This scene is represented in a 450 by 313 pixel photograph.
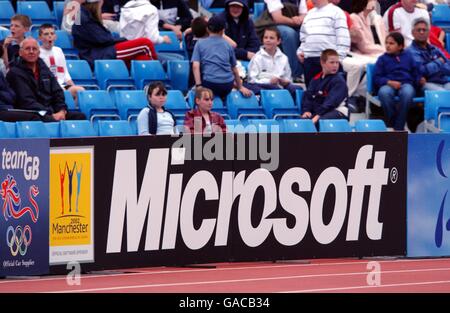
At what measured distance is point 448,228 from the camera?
13602mm

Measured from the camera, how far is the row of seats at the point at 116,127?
13.6 m

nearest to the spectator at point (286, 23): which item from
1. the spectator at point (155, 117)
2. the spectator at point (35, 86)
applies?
the spectator at point (155, 117)

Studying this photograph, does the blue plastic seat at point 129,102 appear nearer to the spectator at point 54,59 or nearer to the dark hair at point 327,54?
the spectator at point 54,59

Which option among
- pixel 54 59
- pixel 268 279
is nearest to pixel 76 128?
pixel 54 59

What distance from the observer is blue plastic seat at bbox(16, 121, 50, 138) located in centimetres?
1361

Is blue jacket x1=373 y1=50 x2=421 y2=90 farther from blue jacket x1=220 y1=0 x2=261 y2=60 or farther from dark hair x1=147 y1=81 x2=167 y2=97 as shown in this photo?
dark hair x1=147 y1=81 x2=167 y2=97

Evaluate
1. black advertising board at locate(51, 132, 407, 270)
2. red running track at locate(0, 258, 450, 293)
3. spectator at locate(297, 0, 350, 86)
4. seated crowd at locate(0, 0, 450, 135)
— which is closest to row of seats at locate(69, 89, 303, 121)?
seated crowd at locate(0, 0, 450, 135)

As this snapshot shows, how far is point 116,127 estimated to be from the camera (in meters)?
14.4

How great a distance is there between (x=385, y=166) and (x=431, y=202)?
2.29 ft

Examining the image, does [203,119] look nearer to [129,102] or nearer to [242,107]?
[129,102]

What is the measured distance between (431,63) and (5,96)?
607 centimetres

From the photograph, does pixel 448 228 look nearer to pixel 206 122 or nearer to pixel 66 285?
pixel 206 122

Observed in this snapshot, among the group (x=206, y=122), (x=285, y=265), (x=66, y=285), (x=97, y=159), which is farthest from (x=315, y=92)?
(x=66, y=285)

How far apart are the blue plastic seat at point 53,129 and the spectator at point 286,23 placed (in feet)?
16.1
